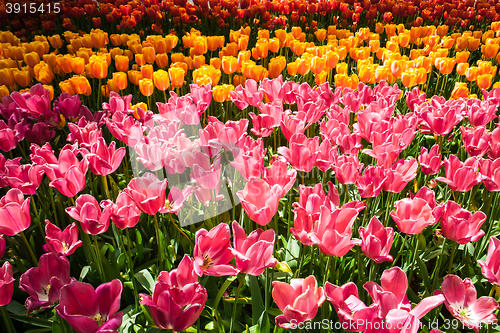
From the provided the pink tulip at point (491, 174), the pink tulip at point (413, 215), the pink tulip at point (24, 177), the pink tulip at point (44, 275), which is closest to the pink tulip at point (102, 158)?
the pink tulip at point (24, 177)

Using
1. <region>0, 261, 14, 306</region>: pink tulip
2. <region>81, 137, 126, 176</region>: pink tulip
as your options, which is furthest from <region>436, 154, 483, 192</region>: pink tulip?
<region>0, 261, 14, 306</region>: pink tulip

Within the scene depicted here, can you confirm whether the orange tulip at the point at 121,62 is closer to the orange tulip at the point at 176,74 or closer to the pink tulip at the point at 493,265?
the orange tulip at the point at 176,74

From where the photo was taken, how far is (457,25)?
644 centimetres

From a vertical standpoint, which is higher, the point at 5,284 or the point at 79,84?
the point at 79,84

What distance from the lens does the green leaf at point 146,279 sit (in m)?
1.59

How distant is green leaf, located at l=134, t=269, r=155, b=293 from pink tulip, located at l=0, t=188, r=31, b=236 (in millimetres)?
520

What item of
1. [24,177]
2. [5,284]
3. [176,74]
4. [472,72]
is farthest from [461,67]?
[5,284]

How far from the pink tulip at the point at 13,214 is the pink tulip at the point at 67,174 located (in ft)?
0.39

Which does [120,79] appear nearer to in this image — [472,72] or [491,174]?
[491,174]

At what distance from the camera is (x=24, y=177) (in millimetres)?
1491

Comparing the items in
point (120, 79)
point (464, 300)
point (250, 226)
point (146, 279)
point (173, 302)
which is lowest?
point (146, 279)

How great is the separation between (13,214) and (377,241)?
121 cm

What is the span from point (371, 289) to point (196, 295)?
1.53 ft

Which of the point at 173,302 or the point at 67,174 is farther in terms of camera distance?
the point at 67,174
